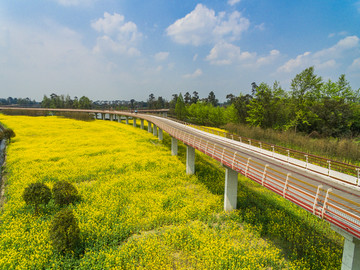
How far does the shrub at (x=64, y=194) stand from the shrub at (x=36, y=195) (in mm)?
829

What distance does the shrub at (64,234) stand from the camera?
1259 cm

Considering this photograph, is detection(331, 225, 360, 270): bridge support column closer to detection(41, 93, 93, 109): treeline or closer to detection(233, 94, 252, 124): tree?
detection(233, 94, 252, 124): tree

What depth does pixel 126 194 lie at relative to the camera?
20.9m

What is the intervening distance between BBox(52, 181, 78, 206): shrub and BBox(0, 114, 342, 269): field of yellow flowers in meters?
0.88

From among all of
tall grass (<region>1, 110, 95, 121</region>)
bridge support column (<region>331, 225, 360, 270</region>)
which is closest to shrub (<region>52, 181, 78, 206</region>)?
bridge support column (<region>331, 225, 360, 270</region>)

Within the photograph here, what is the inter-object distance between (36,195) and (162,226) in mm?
12327

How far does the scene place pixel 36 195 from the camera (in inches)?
669

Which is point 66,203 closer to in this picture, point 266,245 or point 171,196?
point 171,196

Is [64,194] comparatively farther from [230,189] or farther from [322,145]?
[322,145]

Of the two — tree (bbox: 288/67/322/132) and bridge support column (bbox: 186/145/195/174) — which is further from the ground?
tree (bbox: 288/67/322/132)

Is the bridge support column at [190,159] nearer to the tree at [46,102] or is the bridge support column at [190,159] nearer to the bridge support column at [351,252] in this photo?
the bridge support column at [351,252]

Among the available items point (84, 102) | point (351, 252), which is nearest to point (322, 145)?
point (351, 252)

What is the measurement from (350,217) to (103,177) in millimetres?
25444

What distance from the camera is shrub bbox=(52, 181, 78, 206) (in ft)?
59.5
